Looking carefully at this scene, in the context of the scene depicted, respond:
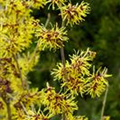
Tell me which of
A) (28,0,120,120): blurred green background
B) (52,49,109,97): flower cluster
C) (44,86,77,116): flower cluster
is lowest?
(44,86,77,116): flower cluster

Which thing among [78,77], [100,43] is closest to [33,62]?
[78,77]

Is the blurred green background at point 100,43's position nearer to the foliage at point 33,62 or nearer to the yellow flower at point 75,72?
the foliage at point 33,62

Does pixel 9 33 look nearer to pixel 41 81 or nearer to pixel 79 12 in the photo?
pixel 79 12

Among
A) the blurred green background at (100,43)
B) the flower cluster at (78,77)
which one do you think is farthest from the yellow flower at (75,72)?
the blurred green background at (100,43)

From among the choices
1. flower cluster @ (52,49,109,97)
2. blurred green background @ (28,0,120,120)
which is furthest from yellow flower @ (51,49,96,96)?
blurred green background @ (28,0,120,120)

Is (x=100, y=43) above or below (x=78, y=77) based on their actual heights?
above

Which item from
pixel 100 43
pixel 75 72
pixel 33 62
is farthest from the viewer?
pixel 100 43

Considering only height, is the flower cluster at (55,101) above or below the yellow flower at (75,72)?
below

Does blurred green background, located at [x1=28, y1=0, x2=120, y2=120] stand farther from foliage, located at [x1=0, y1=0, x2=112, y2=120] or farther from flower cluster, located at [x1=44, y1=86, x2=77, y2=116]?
flower cluster, located at [x1=44, y1=86, x2=77, y2=116]

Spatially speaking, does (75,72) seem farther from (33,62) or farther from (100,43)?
(100,43)
